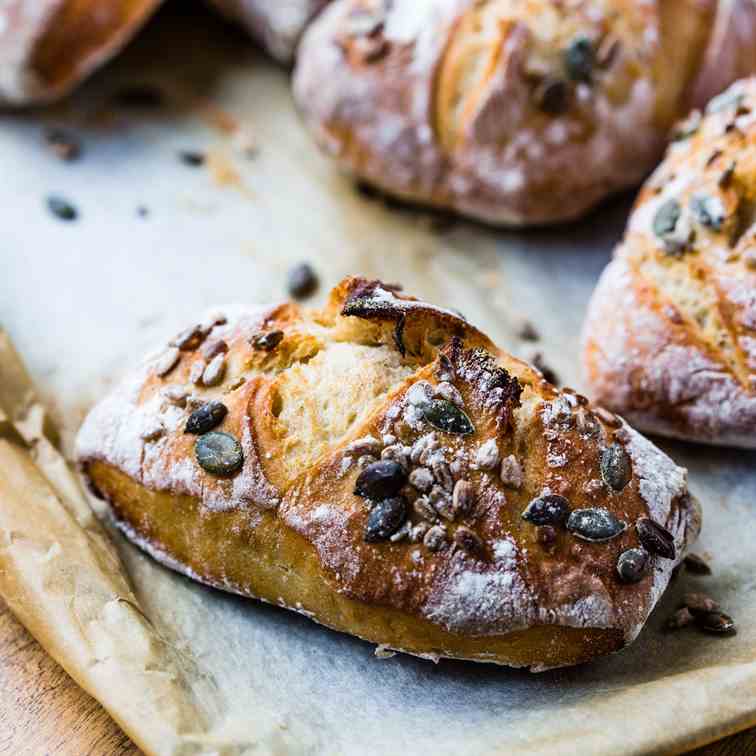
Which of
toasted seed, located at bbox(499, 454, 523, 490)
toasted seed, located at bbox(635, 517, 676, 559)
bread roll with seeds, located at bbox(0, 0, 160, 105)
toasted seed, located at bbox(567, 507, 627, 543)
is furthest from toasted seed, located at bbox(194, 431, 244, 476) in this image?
A: bread roll with seeds, located at bbox(0, 0, 160, 105)

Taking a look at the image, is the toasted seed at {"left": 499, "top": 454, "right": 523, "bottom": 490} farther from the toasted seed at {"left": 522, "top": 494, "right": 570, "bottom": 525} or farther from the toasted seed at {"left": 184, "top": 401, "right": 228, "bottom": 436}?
the toasted seed at {"left": 184, "top": 401, "right": 228, "bottom": 436}

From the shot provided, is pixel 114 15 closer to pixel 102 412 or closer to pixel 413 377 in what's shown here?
pixel 102 412

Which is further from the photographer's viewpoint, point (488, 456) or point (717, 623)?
point (717, 623)

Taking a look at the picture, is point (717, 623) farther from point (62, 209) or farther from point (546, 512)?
point (62, 209)

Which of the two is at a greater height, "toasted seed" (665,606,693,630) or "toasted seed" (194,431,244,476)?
"toasted seed" (194,431,244,476)

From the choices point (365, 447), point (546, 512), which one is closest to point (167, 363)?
point (365, 447)

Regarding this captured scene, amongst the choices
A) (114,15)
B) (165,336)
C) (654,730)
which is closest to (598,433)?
(654,730)
